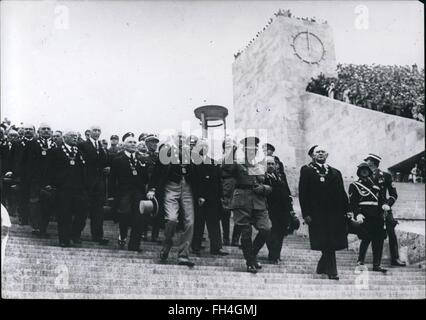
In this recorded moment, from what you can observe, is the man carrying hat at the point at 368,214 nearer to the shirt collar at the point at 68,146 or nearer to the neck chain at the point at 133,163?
the neck chain at the point at 133,163

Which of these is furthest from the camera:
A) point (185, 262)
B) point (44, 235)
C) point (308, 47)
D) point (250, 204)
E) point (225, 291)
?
point (308, 47)

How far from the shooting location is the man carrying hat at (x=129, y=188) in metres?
8.20

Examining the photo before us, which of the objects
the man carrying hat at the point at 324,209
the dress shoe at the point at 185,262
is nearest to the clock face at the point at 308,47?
the man carrying hat at the point at 324,209

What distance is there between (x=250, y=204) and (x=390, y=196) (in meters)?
2.46

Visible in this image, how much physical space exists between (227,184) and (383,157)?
6.45 meters

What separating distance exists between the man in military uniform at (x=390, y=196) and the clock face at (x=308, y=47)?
930 centimetres

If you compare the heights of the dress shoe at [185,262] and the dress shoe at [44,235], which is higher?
the dress shoe at [44,235]

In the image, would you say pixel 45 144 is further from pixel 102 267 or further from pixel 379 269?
pixel 379 269

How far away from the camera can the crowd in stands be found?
565 inches

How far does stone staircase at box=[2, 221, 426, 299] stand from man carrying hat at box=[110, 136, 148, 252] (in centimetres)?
28

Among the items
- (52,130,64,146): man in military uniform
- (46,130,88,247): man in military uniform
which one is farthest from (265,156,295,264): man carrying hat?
(52,130,64,146): man in military uniform

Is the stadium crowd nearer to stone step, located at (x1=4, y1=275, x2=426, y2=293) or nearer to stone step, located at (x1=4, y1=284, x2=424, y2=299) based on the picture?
stone step, located at (x1=4, y1=275, x2=426, y2=293)

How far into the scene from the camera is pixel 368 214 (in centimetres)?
880

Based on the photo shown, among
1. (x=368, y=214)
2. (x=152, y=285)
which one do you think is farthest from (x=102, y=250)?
(x=368, y=214)
